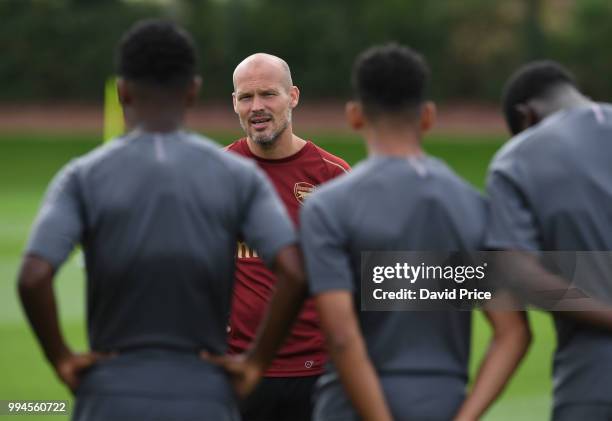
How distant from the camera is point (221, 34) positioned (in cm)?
4947

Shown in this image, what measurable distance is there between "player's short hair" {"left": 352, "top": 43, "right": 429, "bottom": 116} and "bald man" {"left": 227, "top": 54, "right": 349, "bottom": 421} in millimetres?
1966

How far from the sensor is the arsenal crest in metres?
6.26

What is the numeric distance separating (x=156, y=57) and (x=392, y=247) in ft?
3.41

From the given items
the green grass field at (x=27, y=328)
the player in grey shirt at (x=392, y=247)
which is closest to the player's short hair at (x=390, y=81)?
the player in grey shirt at (x=392, y=247)

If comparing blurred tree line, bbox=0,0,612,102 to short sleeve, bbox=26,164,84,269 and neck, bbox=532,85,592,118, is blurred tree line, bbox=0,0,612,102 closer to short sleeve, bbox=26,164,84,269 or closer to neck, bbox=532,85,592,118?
neck, bbox=532,85,592,118

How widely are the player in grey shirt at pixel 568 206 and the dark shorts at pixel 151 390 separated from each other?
1174mm

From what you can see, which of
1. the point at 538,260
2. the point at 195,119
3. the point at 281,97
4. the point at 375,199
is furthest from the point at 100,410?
the point at 195,119

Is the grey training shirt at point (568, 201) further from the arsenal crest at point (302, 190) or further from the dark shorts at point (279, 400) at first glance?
the arsenal crest at point (302, 190)

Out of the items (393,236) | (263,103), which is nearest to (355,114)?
(393,236)

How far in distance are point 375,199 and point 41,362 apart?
342 inches

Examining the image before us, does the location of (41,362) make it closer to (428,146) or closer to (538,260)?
(538,260)

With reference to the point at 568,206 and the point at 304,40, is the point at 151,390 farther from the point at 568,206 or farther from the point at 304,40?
the point at 304,40

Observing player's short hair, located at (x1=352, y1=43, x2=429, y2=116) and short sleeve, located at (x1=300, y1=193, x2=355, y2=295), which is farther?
player's short hair, located at (x1=352, y1=43, x2=429, y2=116)

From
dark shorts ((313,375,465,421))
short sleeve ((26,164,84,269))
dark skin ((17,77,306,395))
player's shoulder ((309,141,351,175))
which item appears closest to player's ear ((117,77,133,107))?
dark skin ((17,77,306,395))
